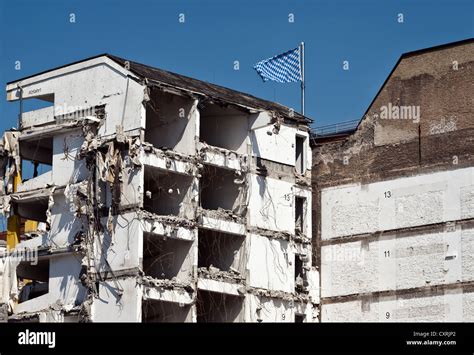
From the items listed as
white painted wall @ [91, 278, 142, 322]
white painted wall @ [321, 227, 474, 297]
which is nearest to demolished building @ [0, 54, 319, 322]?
white painted wall @ [91, 278, 142, 322]

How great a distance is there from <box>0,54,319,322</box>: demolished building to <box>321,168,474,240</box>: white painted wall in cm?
161

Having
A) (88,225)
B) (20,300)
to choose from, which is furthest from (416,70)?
(20,300)

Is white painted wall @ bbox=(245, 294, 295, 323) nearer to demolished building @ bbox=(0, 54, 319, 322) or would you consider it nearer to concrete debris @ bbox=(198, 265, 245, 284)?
demolished building @ bbox=(0, 54, 319, 322)

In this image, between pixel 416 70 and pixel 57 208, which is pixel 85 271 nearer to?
pixel 57 208

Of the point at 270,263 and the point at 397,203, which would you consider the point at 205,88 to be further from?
the point at 397,203

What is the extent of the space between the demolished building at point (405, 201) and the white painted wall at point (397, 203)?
49 millimetres

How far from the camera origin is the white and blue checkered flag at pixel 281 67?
223 feet

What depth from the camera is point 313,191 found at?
69.4m

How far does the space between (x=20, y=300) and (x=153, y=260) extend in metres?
7.68

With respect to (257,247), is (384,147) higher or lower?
higher

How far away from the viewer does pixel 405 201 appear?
65750 mm

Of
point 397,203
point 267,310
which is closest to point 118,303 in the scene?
point 267,310

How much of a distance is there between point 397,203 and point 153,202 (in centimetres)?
1219

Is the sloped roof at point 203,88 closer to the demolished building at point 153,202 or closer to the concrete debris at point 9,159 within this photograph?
the demolished building at point 153,202
